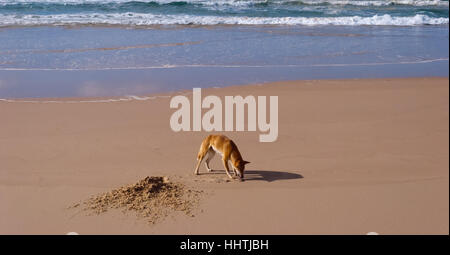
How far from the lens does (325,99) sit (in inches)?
326

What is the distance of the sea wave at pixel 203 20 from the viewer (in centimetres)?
1972

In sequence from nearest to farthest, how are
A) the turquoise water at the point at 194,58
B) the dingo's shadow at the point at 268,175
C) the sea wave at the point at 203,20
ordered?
1. the dingo's shadow at the point at 268,175
2. the turquoise water at the point at 194,58
3. the sea wave at the point at 203,20

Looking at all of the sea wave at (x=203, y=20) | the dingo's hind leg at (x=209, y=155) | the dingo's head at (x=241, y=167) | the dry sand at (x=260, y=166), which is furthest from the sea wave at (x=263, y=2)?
the dingo's head at (x=241, y=167)

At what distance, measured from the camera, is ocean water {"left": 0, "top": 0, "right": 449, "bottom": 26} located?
20.2 meters

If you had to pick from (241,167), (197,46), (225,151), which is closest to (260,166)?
(241,167)

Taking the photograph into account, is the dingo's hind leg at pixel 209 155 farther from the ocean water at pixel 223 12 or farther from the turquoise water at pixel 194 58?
the ocean water at pixel 223 12

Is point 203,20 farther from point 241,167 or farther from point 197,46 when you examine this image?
point 241,167

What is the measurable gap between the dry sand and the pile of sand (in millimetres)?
118

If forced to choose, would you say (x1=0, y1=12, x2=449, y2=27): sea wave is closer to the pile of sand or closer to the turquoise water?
the turquoise water

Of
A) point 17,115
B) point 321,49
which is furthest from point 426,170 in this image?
point 321,49

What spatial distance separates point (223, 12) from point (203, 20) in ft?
11.8

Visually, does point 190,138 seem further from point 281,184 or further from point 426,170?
point 426,170

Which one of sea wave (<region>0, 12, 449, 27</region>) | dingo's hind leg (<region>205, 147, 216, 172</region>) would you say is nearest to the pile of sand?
dingo's hind leg (<region>205, 147, 216, 172</region>)

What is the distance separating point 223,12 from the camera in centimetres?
2356
